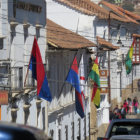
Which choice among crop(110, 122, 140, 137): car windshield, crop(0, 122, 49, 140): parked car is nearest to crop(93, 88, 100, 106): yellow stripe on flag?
crop(110, 122, 140, 137): car windshield

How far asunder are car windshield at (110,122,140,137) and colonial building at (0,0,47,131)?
9.79 m

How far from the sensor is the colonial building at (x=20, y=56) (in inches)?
939

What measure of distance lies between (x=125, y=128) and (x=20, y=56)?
1294cm

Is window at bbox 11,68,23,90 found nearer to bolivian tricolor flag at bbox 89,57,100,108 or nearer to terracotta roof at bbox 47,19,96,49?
terracotta roof at bbox 47,19,96,49

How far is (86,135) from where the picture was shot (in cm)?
3984

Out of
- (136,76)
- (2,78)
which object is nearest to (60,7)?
(2,78)

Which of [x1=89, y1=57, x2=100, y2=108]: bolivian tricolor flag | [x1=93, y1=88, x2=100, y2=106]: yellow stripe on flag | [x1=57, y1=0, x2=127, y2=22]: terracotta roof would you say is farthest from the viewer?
[x1=57, y1=0, x2=127, y2=22]: terracotta roof

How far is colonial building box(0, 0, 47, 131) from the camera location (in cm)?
2386

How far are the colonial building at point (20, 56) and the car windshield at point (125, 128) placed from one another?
9.79m

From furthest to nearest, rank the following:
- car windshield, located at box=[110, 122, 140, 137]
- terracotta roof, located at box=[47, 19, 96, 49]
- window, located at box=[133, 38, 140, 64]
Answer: window, located at box=[133, 38, 140, 64], terracotta roof, located at box=[47, 19, 96, 49], car windshield, located at box=[110, 122, 140, 137]

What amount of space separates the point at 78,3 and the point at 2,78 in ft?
83.3

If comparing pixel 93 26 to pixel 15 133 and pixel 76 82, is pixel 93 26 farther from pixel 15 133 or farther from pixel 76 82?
pixel 15 133

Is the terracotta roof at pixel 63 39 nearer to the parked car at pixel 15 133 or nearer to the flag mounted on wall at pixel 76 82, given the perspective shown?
the flag mounted on wall at pixel 76 82

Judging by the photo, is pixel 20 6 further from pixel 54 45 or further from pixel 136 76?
pixel 136 76
